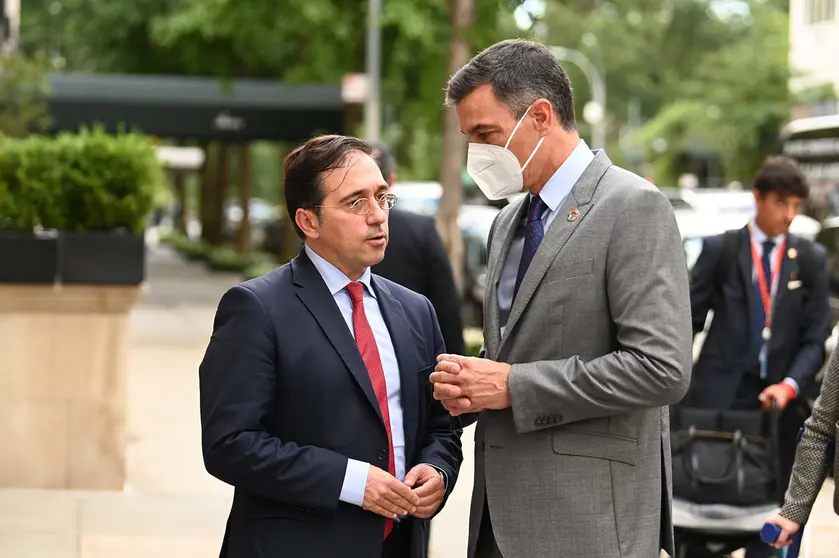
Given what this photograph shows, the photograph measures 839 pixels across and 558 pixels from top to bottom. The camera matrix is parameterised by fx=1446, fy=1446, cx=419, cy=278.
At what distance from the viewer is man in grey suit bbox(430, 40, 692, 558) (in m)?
3.43

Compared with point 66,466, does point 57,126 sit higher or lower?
higher

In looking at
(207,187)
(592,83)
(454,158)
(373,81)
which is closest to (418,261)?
(454,158)

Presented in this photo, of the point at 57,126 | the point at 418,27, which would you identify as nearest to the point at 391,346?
the point at 418,27

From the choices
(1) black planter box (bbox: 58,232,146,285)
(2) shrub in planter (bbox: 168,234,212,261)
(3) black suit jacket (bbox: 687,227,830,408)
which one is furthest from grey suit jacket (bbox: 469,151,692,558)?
(2) shrub in planter (bbox: 168,234,212,261)

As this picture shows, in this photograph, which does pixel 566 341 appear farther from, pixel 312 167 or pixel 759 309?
pixel 759 309

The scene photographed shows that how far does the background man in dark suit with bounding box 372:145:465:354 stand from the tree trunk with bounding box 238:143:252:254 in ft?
97.6

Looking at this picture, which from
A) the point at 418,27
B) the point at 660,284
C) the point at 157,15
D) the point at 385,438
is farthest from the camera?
the point at 157,15

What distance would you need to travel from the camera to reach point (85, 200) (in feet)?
28.8

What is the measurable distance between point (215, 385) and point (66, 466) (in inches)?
219

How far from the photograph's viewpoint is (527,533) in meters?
3.59

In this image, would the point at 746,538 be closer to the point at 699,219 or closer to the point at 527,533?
the point at 527,533

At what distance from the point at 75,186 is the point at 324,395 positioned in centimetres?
560

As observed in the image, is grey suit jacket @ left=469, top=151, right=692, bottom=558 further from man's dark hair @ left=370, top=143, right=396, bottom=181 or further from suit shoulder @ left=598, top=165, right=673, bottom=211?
man's dark hair @ left=370, top=143, right=396, bottom=181

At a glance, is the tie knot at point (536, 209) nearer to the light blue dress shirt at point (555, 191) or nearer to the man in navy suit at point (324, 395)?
the light blue dress shirt at point (555, 191)
